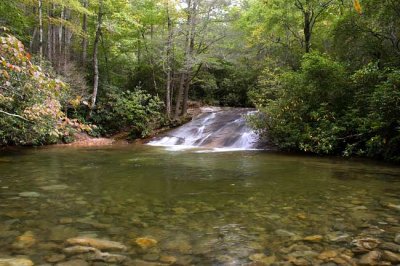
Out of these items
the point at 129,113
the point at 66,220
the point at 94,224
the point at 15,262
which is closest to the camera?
the point at 15,262

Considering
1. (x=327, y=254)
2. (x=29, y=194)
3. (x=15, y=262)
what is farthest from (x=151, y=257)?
(x=29, y=194)

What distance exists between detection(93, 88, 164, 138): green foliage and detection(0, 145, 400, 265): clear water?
10646 millimetres

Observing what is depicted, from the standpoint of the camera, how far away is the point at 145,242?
309cm

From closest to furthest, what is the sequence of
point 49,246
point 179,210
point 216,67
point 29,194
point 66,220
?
point 49,246 < point 66,220 < point 179,210 < point 29,194 < point 216,67

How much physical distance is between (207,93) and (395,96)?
1787 centimetres

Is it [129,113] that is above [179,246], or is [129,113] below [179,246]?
above

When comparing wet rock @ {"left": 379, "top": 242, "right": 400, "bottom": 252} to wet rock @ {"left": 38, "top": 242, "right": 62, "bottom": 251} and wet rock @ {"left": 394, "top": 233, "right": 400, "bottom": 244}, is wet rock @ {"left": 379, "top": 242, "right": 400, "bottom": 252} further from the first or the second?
wet rock @ {"left": 38, "top": 242, "right": 62, "bottom": 251}

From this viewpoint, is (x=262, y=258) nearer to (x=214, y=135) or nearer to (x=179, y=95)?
(x=214, y=135)

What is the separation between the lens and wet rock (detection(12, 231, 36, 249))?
2.92 meters

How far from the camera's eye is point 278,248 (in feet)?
9.81

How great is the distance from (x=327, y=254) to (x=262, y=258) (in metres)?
0.55

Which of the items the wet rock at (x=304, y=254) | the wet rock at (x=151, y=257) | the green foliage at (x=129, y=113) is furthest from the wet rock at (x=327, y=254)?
the green foliage at (x=129, y=113)

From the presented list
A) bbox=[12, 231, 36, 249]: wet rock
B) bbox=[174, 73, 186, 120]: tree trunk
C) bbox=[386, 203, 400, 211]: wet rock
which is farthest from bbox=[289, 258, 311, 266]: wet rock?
bbox=[174, 73, 186, 120]: tree trunk

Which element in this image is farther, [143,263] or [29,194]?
[29,194]
